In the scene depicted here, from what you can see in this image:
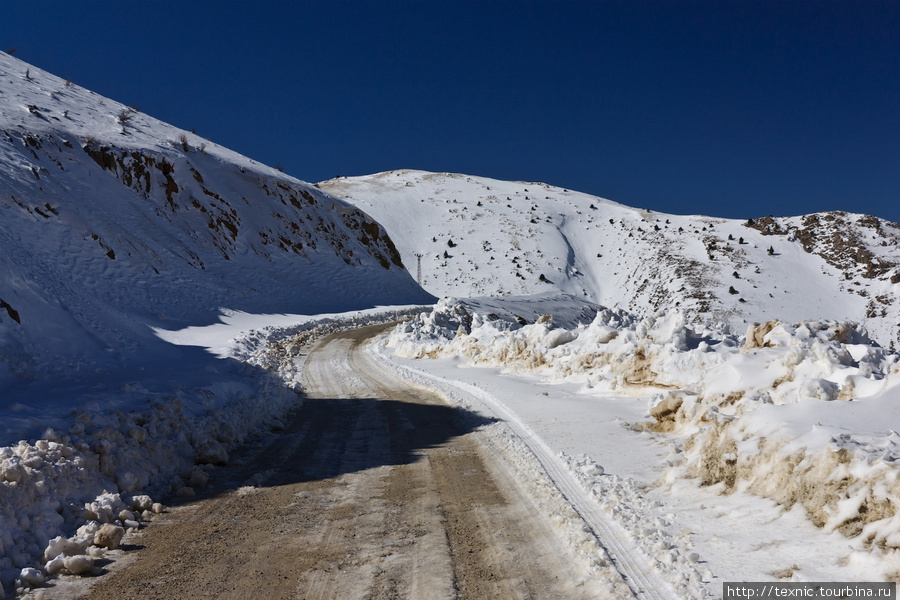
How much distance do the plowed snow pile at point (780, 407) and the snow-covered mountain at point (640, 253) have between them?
31.4m

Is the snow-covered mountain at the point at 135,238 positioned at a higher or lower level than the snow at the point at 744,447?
higher

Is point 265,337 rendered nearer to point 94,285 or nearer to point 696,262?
point 94,285

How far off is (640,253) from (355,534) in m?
64.5

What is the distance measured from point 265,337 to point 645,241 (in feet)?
179

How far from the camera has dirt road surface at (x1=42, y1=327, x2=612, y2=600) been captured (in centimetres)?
425

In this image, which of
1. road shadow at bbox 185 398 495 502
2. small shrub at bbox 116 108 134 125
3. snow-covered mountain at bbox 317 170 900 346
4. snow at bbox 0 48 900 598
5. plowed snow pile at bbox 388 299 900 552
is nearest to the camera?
plowed snow pile at bbox 388 299 900 552

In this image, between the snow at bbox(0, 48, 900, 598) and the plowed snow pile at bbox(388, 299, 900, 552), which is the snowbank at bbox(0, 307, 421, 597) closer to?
the snow at bbox(0, 48, 900, 598)

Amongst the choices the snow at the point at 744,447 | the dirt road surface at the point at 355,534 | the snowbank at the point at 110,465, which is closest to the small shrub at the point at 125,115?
the snowbank at the point at 110,465

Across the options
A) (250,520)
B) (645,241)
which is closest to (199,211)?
(250,520)

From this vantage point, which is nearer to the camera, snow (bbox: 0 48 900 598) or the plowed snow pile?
the plowed snow pile

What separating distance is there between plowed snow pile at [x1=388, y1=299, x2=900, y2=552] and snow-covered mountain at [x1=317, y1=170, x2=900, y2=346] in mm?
31374

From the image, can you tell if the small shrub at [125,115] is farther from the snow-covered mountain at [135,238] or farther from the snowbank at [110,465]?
the snowbank at [110,465]

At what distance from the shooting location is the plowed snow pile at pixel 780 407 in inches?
172

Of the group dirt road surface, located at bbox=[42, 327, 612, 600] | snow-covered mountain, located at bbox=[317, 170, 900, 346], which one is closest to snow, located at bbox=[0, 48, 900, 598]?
dirt road surface, located at bbox=[42, 327, 612, 600]
